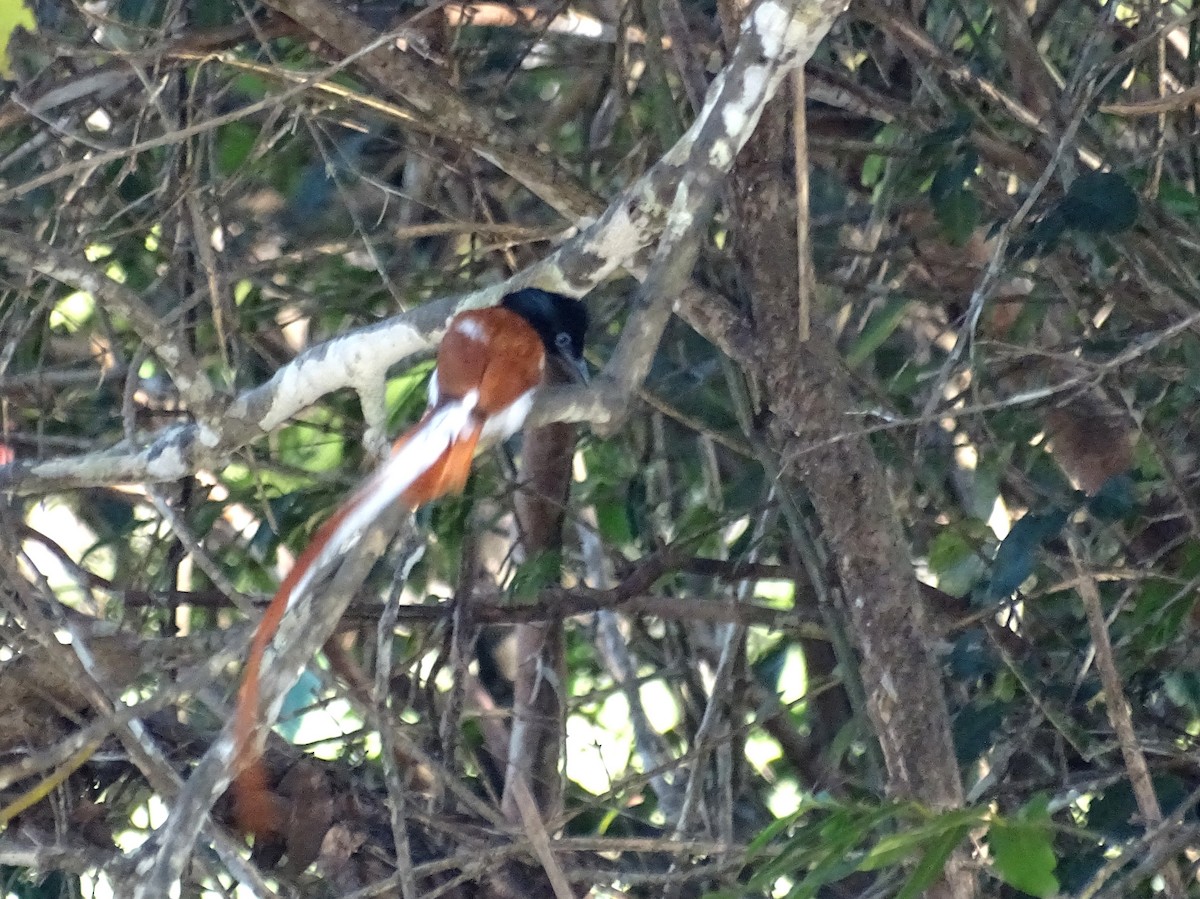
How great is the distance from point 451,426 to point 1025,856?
1.18 m

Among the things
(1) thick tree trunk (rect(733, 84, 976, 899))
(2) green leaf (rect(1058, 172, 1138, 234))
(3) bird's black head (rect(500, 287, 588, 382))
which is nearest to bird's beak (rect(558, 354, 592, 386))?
(3) bird's black head (rect(500, 287, 588, 382))

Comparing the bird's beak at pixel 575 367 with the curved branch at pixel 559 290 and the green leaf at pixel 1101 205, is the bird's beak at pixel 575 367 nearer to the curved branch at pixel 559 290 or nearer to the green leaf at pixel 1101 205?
the curved branch at pixel 559 290

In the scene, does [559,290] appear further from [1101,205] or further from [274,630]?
[1101,205]

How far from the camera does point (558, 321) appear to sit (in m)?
2.69

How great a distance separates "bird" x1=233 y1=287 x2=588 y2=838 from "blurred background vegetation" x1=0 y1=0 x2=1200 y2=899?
10 centimetres

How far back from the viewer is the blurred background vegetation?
222 cm

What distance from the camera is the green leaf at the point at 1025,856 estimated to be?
1376mm

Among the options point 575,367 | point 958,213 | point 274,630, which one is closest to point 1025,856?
point 274,630

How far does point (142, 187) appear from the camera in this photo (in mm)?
3045

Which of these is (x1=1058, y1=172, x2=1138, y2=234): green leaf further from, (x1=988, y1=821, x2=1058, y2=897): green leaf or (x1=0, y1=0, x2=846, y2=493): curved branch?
(x1=988, y1=821, x2=1058, y2=897): green leaf

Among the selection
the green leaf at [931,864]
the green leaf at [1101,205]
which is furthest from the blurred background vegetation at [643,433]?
the green leaf at [931,864]

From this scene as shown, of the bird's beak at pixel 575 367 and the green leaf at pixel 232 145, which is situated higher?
the green leaf at pixel 232 145

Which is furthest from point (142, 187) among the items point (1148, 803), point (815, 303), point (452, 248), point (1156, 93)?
point (1148, 803)

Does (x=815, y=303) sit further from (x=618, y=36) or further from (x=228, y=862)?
(x=228, y=862)
